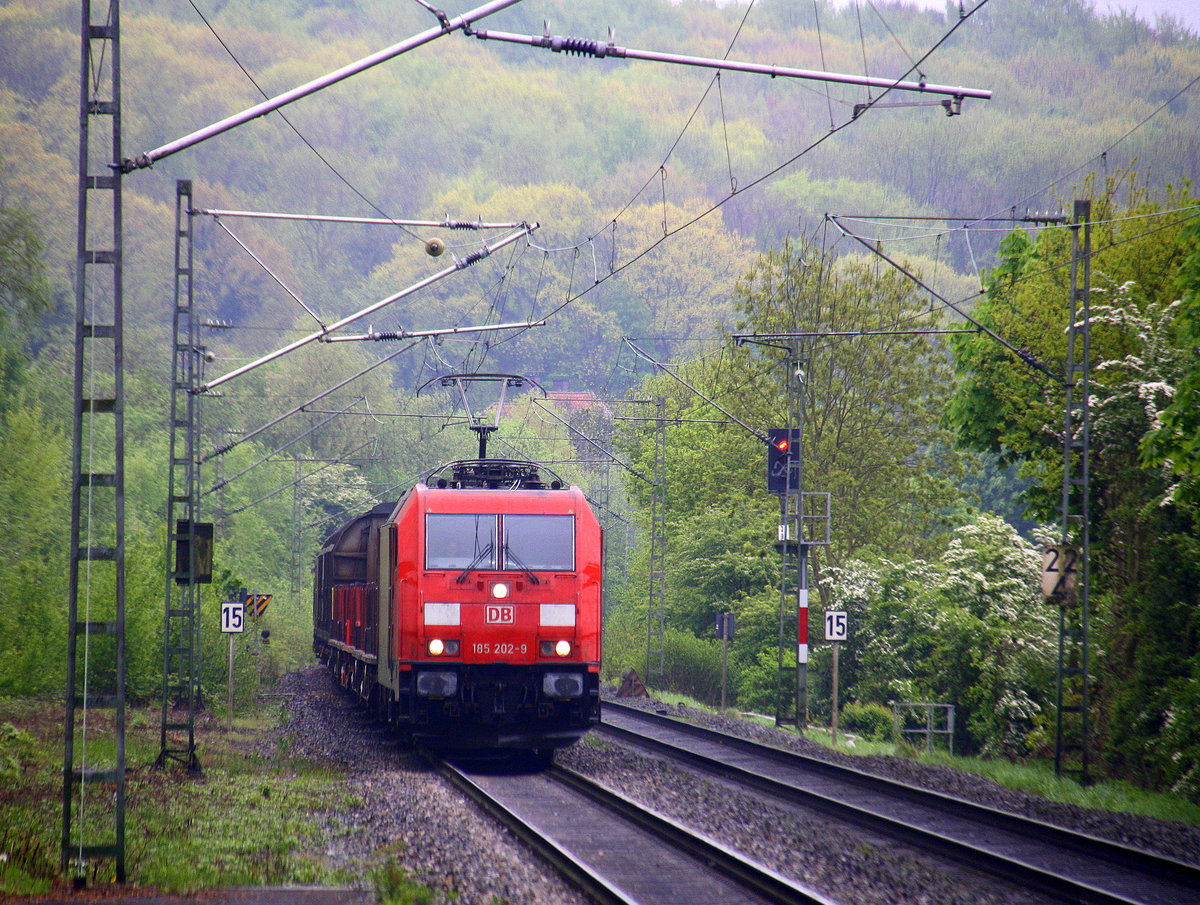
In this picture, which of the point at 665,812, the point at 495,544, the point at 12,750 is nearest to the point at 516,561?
the point at 495,544

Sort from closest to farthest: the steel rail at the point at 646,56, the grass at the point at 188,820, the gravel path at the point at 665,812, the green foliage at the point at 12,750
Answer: the grass at the point at 188,820
the gravel path at the point at 665,812
the steel rail at the point at 646,56
the green foliage at the point at 12,750

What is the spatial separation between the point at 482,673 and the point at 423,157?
449ft

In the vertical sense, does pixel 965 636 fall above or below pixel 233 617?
below

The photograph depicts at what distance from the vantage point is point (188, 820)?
1201 cm

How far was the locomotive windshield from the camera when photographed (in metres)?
16.0

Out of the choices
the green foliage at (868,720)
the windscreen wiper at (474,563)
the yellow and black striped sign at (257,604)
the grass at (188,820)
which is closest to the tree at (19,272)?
the yellow and black striped sign at (257,604)

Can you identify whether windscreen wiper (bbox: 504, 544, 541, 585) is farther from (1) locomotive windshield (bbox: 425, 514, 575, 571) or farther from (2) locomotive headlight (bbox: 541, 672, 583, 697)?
(2) locomotive headlight (bbox: 541, 672, 583, 697)

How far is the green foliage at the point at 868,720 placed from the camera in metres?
30.1

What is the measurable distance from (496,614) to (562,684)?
1202mm

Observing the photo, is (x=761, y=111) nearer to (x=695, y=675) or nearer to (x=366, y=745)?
(x=695, y=675)

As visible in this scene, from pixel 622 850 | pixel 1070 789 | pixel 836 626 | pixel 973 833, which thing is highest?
pixel 836 626

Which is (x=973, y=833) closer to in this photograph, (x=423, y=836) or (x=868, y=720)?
(x=423, y=836)

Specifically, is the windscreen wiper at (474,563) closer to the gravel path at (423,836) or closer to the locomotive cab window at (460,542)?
the locomotive cab window at (460,542)

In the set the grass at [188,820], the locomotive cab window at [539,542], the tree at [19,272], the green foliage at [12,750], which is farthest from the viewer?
the tree at [19,272]
